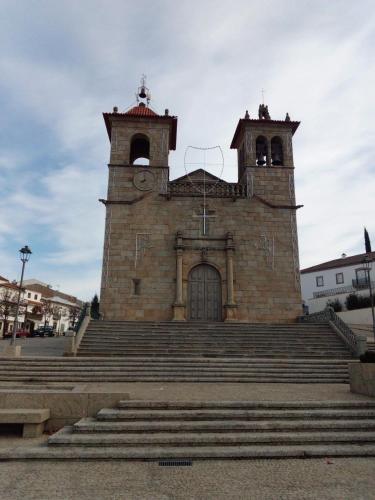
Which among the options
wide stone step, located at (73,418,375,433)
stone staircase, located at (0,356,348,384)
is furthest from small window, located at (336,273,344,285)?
wide stone step, located at (73,418,375,433)

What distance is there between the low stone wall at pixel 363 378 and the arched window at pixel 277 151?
16882mm

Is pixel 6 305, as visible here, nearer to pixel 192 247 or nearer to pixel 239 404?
pixel 192 247

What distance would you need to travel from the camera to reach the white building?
129ft

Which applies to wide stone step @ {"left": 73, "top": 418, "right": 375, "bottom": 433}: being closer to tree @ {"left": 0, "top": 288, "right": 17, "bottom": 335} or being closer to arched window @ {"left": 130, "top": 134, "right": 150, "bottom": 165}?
arched window @ {"left": 130, "top": 134, "right": 150, "bottom": 165}

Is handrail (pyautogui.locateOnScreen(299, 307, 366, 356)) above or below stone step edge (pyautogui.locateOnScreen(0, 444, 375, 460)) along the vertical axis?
above

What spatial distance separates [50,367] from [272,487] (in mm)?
9005

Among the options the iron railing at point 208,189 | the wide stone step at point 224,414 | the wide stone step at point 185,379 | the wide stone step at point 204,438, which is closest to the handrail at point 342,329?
the wide stone step at point 185,379

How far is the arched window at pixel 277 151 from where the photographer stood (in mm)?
23109

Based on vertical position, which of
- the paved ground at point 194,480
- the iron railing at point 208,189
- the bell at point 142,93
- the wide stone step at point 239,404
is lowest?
the paved ground at point 194,480

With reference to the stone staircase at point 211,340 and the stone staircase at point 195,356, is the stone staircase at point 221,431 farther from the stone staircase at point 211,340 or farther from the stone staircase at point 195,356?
the stone staircase at point 211,340

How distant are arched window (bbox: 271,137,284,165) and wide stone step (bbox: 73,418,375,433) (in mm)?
19311

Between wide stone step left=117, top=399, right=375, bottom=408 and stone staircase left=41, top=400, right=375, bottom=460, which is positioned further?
wide stone step left=117, top=399, right=375, bottom=408

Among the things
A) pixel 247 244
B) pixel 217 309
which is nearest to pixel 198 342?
pixel 217 309

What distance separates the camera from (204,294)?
65.2 ft
